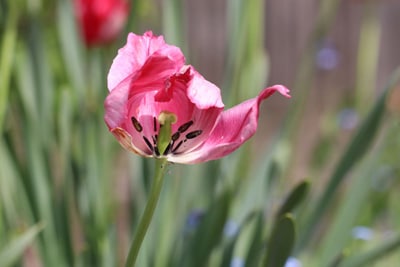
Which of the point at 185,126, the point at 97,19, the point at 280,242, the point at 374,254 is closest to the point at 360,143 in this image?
the point at 374,254

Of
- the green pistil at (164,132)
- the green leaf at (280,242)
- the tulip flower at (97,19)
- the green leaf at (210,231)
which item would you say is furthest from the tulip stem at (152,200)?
the tulip flower at (97,19)

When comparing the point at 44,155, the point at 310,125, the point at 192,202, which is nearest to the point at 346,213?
the point at 192,202

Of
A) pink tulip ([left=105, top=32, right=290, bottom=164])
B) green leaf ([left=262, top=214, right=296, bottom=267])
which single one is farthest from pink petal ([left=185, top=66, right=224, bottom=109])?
green leaf ([left=262, top=214, right=296, bottom=267])

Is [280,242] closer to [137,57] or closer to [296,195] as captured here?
[296,195]

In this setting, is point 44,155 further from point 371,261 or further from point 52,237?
point 371,261

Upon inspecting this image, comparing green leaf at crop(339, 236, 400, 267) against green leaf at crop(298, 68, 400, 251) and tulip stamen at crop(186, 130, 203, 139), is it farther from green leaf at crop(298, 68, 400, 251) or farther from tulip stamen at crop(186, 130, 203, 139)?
tulip stamen at crop(186, 130, 203, 139)

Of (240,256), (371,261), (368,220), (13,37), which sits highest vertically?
(13,37)

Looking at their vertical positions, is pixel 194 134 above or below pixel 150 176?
above

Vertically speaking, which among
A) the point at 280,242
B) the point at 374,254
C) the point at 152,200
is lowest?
the point at 374,254
